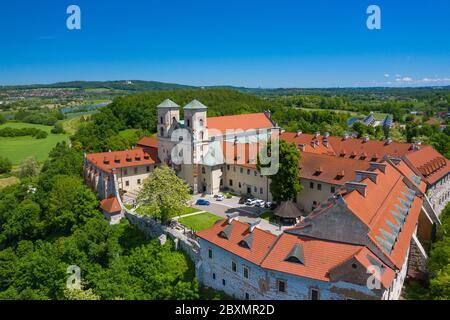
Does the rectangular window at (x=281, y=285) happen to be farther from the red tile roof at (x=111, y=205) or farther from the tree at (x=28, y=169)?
the tree at (x=28, y=169)

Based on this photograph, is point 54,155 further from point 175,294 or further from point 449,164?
point 449,164

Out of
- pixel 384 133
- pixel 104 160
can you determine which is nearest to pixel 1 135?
pixel 104 160

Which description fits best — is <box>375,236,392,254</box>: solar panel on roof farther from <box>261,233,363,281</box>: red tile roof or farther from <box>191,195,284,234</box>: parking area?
<box>191,195,284,234</box>: parking area

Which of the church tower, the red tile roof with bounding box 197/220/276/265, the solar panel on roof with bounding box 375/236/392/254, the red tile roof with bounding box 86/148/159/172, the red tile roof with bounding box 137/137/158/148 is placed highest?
the church tower

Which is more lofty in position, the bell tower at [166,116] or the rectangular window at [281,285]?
the bell tower at [166,116]

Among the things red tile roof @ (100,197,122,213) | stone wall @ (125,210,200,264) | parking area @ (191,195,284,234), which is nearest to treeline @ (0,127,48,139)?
red tile roof @ (100,197,122,213)

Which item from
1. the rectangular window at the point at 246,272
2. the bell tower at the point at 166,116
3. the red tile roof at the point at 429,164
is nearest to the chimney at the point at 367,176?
the rectangular window at the point at 246,272
